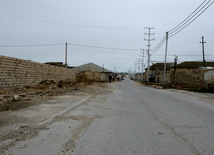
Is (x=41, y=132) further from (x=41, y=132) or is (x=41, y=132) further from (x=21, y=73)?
(x=21, y=73)

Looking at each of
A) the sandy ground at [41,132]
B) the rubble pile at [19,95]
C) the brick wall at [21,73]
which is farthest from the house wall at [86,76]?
the sandy ground at [41,132]

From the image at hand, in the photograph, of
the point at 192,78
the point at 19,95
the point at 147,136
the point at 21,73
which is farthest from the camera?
the point at 192,78

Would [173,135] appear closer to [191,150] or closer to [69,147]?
[191,150]

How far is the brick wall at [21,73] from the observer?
14.1m

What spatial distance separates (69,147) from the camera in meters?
3.95

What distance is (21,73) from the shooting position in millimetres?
16406

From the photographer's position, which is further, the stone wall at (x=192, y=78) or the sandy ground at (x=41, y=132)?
the stone wall at (x=192, y=78)

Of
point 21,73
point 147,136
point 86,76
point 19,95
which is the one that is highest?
point 86,76

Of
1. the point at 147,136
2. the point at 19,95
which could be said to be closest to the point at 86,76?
the point at 19,95

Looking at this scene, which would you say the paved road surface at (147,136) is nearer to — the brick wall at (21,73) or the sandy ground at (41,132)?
the sandy ground at (41,132)

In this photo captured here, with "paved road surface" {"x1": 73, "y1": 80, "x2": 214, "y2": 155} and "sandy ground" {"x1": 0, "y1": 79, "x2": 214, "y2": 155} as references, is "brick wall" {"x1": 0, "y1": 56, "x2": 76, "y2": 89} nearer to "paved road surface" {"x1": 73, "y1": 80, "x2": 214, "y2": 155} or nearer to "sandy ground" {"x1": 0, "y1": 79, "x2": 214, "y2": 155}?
"sandy ground" {"x1": 0, "y1": 79, "x2": 214, "y2": 155}

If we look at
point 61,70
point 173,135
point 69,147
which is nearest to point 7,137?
point 69,147

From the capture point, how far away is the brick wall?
1406 centimetres

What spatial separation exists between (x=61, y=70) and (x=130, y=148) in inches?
1019
